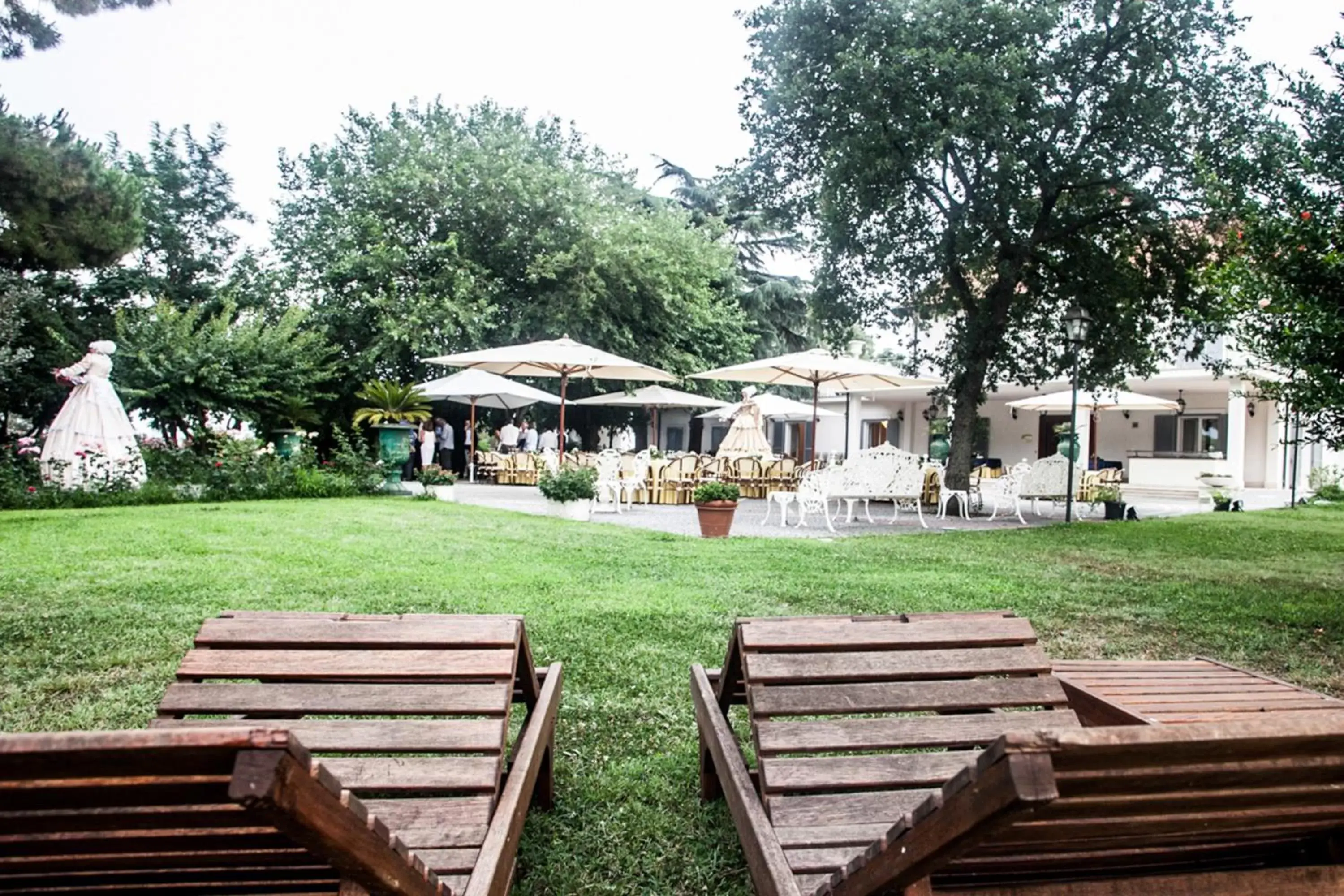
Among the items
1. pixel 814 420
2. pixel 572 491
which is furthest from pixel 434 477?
pixel 814 420

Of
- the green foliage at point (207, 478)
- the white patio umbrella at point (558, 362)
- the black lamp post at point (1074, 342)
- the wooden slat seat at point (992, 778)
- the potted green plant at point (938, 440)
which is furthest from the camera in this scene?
the potted green plant at point (938, 440)

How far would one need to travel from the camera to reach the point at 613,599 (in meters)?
6.12

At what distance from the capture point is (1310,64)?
6355 millimetres

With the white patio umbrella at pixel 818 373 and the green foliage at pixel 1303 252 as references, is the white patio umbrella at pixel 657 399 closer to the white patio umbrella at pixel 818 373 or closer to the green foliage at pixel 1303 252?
the white patio umbrella at pixel 818 373

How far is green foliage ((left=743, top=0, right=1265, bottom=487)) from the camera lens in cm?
1260

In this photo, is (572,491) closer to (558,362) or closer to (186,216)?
(558,362)

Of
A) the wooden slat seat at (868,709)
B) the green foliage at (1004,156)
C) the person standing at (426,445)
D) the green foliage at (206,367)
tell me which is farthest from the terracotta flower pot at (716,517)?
the person standing at (426,445)

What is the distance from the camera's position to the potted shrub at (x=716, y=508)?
400 inches

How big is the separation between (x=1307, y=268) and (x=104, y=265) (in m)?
17.5

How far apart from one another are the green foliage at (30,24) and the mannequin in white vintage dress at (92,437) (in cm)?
644

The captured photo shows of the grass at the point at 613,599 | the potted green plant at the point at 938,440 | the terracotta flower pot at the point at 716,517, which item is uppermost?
the potted green plant at the point at 938,440

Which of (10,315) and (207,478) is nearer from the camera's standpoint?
(10,315)

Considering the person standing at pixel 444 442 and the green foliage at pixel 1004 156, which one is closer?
the green foliage at pixel 1004 156

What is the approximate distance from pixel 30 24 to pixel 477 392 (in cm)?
1122
